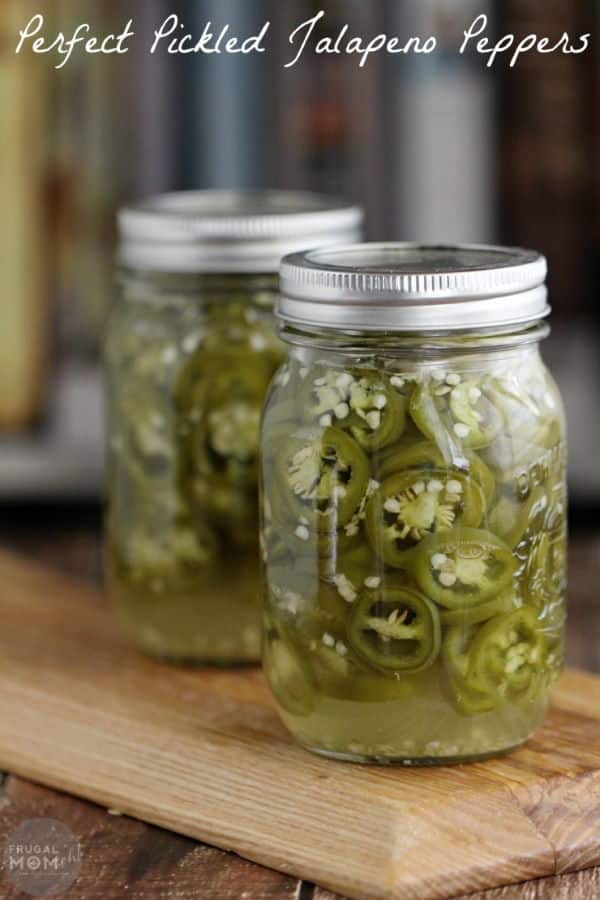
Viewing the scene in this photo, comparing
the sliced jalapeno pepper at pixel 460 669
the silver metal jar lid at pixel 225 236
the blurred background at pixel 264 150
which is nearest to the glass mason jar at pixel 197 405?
the silver metal jar lid at pixel 225 236

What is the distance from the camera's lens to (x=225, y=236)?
1162 millimetres

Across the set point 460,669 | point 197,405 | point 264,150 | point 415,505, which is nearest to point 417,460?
point 415,505

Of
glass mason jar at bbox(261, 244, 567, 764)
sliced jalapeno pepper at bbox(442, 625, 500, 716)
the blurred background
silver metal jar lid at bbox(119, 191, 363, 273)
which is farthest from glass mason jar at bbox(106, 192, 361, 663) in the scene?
the blurred background

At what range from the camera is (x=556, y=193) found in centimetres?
178

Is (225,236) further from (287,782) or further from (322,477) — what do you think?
(287,782)

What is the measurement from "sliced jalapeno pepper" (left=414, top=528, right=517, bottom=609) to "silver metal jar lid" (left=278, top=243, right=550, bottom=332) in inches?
4.9

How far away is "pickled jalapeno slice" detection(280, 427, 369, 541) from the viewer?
37.8 inches

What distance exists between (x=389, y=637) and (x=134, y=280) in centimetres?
38

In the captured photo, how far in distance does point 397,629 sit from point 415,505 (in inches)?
2.9

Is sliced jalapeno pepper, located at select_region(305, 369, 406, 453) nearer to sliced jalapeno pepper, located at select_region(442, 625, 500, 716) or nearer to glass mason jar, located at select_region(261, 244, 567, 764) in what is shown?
glass mason jar, located at select_region(261, 244, 567, 764)

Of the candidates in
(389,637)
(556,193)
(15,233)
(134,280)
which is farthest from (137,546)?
(556,193)

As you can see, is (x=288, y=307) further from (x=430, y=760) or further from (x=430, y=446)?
(x=430, y=760)

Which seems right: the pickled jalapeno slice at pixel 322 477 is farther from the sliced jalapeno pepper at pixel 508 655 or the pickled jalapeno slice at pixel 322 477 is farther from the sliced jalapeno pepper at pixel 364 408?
the sliced jalapeno pepper at pixel 508 655

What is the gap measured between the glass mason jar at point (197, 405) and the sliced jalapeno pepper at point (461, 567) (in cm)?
25
